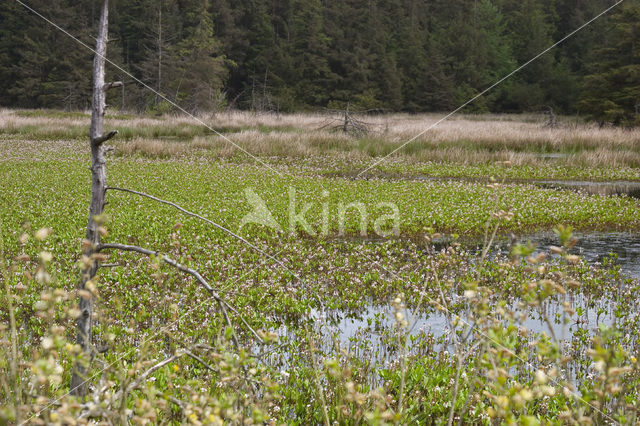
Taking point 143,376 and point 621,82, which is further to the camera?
point 621,82

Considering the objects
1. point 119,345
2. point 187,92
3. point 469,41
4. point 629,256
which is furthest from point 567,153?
point 469,41

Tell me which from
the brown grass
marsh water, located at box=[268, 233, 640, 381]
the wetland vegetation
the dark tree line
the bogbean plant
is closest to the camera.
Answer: the bogbean plant

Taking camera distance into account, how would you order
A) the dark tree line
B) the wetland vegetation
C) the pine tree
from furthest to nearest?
the dark tree line, the pine tree, the wetland vegetation

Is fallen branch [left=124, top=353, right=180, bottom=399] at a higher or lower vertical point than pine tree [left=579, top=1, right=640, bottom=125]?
lower

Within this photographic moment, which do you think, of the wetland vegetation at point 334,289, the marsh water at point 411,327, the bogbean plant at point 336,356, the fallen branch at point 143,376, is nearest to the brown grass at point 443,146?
the wetland vegetation at point 334,289

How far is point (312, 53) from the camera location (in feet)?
239

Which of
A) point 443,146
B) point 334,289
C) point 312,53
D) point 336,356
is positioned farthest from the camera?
point 312,53

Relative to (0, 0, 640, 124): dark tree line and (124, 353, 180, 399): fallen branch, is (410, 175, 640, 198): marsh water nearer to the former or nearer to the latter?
(124, 353, 180, 399): fallen branch

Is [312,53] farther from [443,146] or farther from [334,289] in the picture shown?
[334,289]

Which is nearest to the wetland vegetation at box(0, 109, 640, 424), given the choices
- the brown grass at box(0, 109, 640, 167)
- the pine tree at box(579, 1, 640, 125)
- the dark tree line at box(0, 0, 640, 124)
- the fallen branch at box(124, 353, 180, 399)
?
the fallen branch at box(124, 353, 180, 399)

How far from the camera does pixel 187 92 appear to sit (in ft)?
192

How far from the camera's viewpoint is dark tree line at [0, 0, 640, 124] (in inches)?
2435

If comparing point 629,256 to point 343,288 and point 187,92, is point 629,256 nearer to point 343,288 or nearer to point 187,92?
point 343,288

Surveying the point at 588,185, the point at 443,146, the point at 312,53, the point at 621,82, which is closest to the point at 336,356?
the point at 588,185
